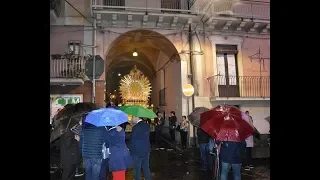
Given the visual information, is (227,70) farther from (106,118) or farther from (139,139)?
(106,118)

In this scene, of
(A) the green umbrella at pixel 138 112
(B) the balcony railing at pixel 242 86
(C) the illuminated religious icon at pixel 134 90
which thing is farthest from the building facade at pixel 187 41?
(A) the green umbrella at pixel 138 112

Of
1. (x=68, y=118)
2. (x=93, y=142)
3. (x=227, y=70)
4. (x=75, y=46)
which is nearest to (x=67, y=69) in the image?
(x=75, y=46)

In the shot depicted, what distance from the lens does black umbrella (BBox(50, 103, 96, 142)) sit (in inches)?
281

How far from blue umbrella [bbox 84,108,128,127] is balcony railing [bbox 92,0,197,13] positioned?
9259mm

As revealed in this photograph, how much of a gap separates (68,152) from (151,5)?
33.0 feet

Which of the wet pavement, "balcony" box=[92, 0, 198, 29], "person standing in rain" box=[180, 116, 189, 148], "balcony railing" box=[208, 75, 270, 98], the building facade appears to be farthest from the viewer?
"balcony railing" box=[208, 75, 270, 98]

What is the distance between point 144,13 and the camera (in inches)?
562

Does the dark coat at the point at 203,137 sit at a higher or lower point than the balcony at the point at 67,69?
lower

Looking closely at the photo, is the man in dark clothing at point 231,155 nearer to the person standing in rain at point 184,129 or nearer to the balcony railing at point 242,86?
the person standing in rain at point 184,129

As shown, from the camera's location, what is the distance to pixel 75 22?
14.7 meters

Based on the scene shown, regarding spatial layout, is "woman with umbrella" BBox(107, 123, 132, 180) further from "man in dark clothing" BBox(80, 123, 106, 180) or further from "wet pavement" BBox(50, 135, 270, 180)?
"wet pavement" BBox(50, 135, 270, 180)

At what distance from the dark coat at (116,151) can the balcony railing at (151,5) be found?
9.47m

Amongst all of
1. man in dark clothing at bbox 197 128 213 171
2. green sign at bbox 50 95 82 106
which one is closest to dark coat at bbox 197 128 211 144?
man in dark clothing at bbox 197 128 213 171

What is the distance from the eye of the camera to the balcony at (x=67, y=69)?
44.8 ft
